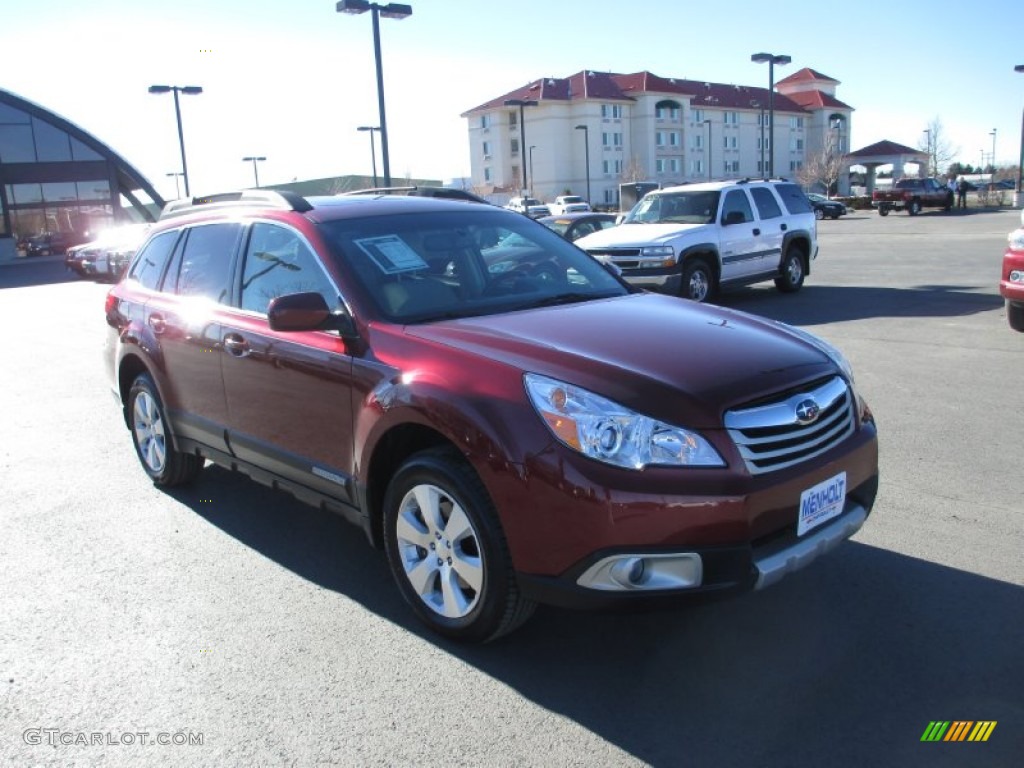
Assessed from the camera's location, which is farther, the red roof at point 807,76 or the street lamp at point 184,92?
the red roof at point 807,76

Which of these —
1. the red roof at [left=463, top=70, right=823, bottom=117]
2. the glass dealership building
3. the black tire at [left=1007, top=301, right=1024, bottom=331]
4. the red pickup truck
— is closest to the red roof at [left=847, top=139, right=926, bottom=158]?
the red roof at [left=463, top=70, right=823, bottom=117]

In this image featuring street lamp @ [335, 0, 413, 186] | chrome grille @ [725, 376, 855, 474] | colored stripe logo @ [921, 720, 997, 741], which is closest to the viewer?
colored stripe logo @ [921, 720, 997, 741]

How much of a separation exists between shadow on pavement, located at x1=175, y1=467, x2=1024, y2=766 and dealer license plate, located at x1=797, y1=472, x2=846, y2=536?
516mm

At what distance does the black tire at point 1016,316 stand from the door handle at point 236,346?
8.75m

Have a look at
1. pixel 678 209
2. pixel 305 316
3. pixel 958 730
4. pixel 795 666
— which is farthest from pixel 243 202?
pixel 678 209

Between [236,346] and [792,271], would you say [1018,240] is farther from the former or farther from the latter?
[236,346]

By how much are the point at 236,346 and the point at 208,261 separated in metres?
0.81

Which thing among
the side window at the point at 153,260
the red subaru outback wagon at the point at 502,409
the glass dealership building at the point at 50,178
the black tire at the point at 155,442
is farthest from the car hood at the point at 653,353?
the glass dealership building at the point at 50,178

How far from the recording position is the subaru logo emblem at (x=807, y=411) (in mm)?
3249

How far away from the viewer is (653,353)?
338cm

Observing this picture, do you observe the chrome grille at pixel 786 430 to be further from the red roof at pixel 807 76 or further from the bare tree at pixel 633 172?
the red roof at pixel 807 76

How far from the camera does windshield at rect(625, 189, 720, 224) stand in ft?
44.9

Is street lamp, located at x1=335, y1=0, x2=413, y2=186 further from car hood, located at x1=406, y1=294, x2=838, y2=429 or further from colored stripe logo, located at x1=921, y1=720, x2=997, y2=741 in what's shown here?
colored stripe logo, located at x1=921, y1=720, x2=997, y2=741
